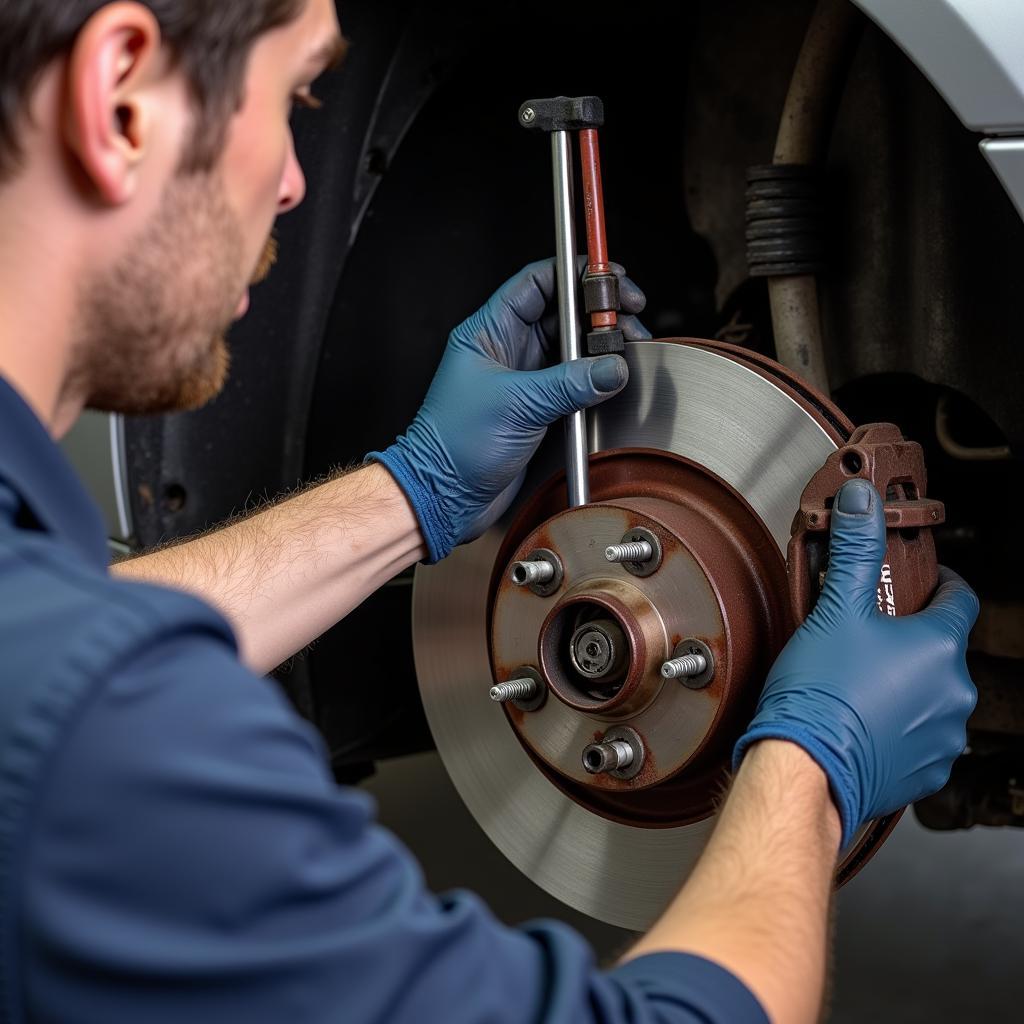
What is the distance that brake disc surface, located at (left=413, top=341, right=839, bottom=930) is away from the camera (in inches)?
38.0

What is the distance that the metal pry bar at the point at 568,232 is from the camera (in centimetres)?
102

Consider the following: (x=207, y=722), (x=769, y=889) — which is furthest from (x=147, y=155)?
(x=769, y=889)

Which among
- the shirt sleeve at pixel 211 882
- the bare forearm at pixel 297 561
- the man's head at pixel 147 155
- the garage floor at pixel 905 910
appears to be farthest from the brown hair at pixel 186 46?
the garage floor at pixel 905 910

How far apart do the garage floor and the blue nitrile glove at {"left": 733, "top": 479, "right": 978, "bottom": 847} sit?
0.65 metres

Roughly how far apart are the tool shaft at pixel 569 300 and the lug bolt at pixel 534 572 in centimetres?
5

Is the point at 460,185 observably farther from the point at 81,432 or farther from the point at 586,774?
the point at 586,774

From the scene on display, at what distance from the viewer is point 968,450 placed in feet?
3.59

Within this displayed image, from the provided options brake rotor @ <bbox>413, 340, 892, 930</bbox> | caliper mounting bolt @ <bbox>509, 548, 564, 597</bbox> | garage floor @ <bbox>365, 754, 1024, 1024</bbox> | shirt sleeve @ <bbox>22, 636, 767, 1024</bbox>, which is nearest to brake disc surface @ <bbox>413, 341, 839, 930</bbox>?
brake rotor @ <bbox>413, 340, 892, 930</bbox>

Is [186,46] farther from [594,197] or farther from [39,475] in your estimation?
[594,197]

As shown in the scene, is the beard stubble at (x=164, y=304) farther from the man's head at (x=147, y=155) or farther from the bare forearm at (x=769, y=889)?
the bare forearm at (x=769, y=889)

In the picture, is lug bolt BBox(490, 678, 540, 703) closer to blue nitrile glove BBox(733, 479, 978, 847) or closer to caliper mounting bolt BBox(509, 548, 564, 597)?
caliper mounting bolt BBox(509, 548, 564, 597)

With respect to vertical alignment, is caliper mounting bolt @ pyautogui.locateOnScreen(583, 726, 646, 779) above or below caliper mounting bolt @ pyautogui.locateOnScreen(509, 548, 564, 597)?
below

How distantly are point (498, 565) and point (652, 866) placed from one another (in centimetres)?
28

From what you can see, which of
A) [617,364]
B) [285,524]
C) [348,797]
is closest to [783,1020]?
[348,797]
